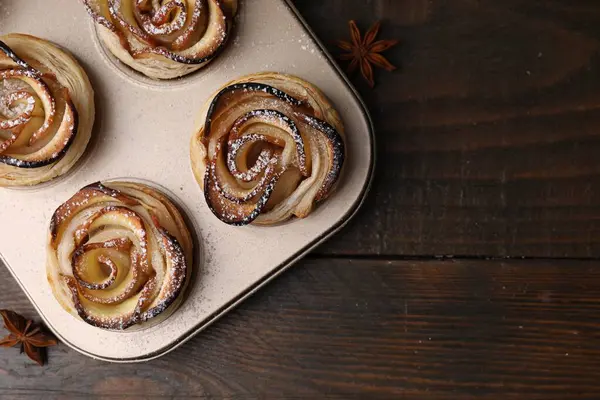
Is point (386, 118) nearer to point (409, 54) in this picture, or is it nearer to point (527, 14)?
point (409, 54)

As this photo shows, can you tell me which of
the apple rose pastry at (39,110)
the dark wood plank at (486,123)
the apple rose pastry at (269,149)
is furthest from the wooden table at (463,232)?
the apple rose pastry at (39,110)

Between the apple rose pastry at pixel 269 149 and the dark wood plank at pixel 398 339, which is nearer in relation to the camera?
the apple rose pastry at pixel 269 149

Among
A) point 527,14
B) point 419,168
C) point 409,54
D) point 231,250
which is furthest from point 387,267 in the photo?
point 527,14

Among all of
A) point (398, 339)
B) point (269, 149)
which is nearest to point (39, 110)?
point (269, 149)

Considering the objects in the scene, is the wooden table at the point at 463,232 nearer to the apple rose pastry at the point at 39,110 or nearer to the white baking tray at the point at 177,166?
the white baking tray at the point at 177,166

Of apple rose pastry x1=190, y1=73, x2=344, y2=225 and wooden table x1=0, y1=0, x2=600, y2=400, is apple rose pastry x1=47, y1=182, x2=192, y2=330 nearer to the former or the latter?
apple rose pastry x1=190, y1=73, x2=344, y2=225

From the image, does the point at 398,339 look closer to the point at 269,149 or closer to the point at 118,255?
the point at 269,149
